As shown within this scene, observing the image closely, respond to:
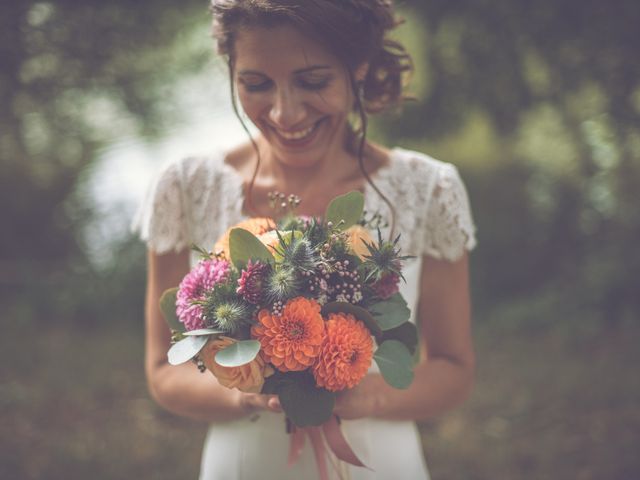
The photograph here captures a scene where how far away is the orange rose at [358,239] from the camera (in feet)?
5.40

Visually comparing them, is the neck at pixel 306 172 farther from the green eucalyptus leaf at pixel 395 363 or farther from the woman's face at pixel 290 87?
the green eucalyptus leaf at pixel 395 363

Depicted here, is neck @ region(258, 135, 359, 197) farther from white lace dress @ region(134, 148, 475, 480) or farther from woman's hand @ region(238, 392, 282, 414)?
woman's hand @ region(238, 392, 282, 414)

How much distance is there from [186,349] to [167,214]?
2.37ft

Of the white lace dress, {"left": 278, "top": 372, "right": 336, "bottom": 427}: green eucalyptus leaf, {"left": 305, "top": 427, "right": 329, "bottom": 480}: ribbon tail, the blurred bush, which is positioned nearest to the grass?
the blurred bush

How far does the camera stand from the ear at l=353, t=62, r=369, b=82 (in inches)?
77.9

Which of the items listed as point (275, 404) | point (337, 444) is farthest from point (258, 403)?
point (337, 444)

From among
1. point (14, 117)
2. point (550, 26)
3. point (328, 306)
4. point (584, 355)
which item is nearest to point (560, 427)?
point (584, 355)

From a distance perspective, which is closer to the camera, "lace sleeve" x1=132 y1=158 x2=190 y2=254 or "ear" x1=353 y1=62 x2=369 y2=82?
"ear" x1=353 y1=62 x2=369 y2=82

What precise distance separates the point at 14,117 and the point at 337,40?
4891 millimetres

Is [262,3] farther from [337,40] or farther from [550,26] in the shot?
[550,26]

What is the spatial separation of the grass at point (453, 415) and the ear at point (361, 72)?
287 cm

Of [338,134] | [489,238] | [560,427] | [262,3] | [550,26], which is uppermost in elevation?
[550,26]

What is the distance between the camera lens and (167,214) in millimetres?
2162

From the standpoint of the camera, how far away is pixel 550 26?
5.00 metres
